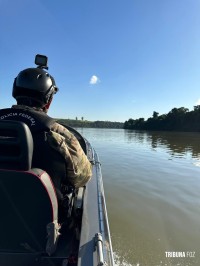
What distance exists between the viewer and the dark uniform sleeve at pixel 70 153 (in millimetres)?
1947

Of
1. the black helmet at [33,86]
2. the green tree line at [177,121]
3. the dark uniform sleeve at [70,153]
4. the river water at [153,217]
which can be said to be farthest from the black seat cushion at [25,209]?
the green tree line at [177,121]

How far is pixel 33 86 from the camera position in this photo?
2160 millimetres

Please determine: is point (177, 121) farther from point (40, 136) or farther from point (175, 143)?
point (40, 136)

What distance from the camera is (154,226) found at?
14.4ft

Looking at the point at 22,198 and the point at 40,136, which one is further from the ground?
the point at 40,136

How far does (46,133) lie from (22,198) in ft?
1.61

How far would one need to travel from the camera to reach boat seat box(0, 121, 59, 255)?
5.65ft

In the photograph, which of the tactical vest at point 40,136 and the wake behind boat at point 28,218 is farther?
the tactical vest at point 40,136

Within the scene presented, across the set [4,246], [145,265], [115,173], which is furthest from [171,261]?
[115,173]

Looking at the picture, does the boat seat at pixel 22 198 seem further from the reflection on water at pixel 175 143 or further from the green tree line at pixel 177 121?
the green tree line at pixel 177 121

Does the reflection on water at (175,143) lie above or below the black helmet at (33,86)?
below

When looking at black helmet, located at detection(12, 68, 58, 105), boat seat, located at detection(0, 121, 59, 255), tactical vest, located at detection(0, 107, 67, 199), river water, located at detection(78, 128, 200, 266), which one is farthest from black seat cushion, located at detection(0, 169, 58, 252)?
river water, located at detection(78, 128, 200, 266)

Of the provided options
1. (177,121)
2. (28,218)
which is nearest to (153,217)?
(28,218)

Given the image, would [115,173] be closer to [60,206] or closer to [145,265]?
[145,265]
